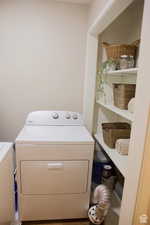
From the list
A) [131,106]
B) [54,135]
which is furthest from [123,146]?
[54,135]

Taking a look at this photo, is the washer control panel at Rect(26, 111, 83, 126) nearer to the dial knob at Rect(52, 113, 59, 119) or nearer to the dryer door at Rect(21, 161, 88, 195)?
the dial knob at Rect(52, 113, 59, 119)

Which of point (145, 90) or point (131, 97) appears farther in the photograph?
point (131, 97)

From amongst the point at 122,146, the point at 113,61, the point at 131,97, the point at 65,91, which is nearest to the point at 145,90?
the point at 131,97

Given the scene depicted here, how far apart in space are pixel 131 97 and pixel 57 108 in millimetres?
1041

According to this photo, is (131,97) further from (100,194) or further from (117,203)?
(117,203)

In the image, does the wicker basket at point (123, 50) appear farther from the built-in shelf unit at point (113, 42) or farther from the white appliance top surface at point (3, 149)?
the white appliance top surface at point (3, 149)

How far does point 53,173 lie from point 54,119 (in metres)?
0.65

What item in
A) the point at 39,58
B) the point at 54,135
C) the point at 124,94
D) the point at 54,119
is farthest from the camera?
the point at 39,58

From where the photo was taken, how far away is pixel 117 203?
1.54 metres

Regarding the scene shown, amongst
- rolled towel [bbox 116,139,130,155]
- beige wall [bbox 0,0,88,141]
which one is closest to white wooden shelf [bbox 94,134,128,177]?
rolled towel [bbox 116,139,130,155]

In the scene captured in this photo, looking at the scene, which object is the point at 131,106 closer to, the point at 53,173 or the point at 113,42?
the point at 53,173

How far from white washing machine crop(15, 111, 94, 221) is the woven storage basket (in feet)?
1.43

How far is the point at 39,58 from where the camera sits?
1.98 m

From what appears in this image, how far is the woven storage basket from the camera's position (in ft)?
4.53
